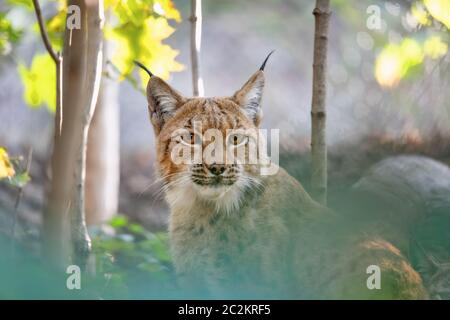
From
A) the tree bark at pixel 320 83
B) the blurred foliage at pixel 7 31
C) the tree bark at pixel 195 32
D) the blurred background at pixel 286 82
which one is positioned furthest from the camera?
the blurred background at pixel 286 82

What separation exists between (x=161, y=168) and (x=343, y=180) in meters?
2.54

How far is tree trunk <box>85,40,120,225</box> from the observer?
9.45 m

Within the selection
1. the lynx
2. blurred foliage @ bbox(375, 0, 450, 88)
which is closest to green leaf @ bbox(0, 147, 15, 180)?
the lynx

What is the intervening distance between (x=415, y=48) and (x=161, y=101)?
3.26 m

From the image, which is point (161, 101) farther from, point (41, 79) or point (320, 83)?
point (41, 79)

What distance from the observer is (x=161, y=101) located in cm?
510

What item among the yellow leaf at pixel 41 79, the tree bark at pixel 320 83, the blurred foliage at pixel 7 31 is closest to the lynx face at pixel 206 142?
the tree bark at pixel 320 83

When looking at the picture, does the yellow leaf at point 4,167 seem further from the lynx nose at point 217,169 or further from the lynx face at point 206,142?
the lynx nose at point 217,169

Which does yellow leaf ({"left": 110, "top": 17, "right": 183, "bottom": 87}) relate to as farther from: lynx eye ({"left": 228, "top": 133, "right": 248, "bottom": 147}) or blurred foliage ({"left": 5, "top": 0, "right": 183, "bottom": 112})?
lynx eye ({"left": 228, "top": 133, "right": 248, "bottom": 147})

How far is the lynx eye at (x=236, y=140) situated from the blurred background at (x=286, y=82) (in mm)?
966

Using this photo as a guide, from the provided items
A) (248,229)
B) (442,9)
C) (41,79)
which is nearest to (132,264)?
(41,79)

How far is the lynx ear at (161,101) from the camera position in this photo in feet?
16.5

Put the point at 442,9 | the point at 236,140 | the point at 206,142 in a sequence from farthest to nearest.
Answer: the point at 442,9
the point at 236,140
the point at 206,142
